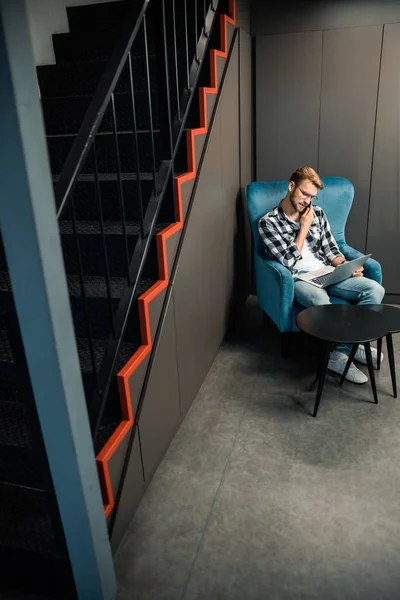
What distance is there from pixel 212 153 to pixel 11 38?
1.72 meters

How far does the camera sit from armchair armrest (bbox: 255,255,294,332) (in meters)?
2.77

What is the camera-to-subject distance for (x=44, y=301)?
114cm

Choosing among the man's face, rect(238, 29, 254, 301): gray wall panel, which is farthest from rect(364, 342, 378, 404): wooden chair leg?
rect(238, 29, 254, 301): gray wall panel

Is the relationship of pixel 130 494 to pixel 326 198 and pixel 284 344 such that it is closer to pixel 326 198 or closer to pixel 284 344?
Result: pixel 284 344

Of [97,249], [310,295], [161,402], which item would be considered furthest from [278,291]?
[97,249]

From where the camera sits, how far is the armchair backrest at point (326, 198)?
3158mm

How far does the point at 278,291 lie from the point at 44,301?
1890 millimetres

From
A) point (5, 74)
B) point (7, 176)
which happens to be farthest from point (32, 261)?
point (5, 74)

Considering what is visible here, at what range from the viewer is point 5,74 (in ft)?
3.19

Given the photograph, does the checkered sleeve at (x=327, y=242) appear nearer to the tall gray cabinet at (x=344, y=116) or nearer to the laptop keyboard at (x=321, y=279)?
the laptop keyboard at (x=321, y=279)

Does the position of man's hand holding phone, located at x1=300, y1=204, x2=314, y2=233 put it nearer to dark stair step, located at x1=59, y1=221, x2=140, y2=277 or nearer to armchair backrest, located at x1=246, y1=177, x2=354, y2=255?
armchair backrest, located at x1=246, y1=177, x2=354, y2=255

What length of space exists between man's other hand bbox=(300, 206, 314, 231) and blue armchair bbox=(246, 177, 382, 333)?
0.95 ft

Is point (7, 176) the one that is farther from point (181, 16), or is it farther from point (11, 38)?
point (181, 16)

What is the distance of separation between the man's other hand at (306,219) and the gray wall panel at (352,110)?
2.40 feet
